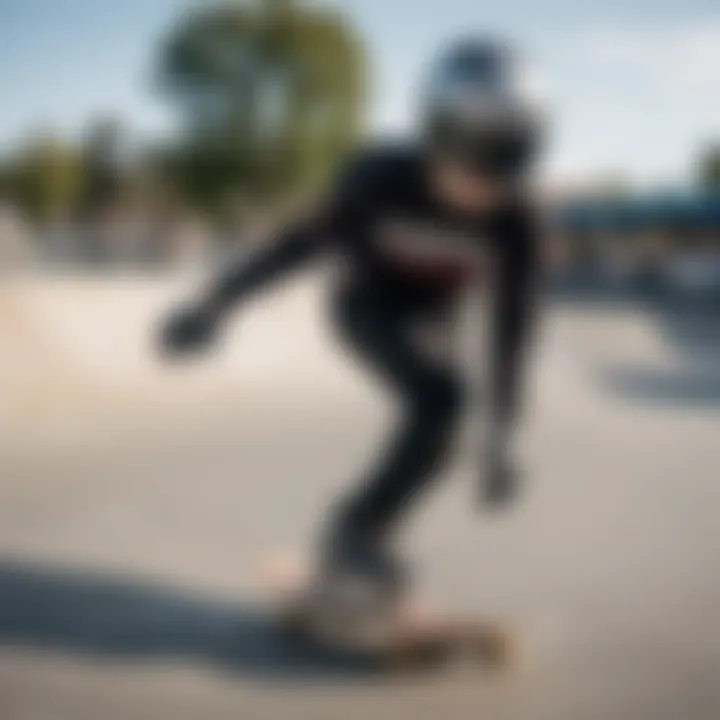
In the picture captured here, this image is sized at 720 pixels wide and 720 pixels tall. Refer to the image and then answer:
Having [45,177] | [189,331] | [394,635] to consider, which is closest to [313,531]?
[394,635]

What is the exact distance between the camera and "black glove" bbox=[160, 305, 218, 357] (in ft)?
3.42

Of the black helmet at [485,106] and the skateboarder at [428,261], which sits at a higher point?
the black helmet at [485,106]

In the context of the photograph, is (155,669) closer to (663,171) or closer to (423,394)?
(423,394)

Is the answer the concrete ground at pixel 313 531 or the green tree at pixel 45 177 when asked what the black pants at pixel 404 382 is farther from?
the green tree at pixel 45 177

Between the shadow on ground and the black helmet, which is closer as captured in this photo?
the black helmet

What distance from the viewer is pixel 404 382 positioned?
1074 millimetres

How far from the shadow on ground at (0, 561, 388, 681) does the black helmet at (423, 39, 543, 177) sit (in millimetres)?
467

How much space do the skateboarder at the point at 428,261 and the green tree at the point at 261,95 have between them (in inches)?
1.8

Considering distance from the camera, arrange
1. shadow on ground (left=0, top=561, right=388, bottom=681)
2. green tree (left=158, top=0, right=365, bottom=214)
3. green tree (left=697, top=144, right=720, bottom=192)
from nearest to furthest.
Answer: green tree (left=158, top=0, right=365, bottom=214), green tree (left=697, top=144, right=720, bottom=192), shadow on ground (left=0, top=561, right=388, bottom=681)

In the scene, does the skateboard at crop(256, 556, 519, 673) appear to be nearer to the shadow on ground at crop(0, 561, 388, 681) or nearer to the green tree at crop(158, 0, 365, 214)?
the shadow on ground at crop(0, 561, 388, 681)

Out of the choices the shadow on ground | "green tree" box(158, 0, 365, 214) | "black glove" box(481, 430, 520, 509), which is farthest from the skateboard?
"green tree" box(158, 0, 365, 214)

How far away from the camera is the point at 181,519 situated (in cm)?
120

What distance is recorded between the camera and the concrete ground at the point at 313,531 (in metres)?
1.07

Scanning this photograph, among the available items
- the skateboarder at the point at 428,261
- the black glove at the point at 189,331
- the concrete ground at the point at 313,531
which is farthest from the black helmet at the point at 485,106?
the black glove at the point at 189,331
